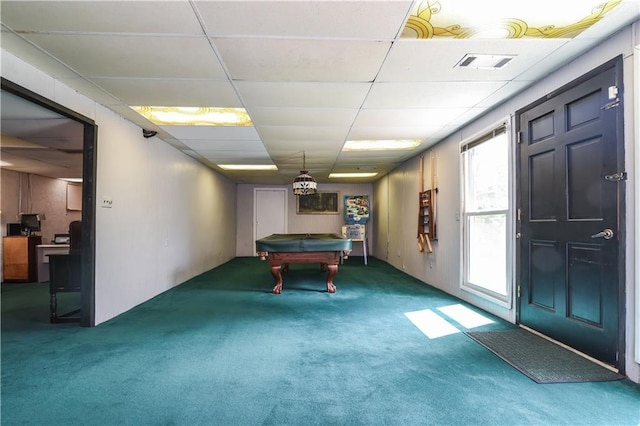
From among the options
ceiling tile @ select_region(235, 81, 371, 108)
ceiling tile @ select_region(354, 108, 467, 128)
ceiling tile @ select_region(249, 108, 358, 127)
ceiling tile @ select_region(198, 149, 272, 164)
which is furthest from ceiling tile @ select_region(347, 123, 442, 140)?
ceiling tile @ select_region(198, 149, 272, 164)

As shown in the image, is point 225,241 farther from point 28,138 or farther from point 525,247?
point 525,247

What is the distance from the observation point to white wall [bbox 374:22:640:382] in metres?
2.12

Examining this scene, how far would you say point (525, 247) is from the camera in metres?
3.20

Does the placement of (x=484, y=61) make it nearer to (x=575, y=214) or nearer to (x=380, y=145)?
(x=575, y=214)

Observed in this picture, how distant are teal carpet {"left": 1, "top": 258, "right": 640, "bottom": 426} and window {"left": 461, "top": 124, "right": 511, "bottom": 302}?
2.27 feet

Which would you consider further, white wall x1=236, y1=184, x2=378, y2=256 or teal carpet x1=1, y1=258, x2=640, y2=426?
white wall x1=236, y1=184, x2=378, y2=256

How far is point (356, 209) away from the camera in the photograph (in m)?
10.2

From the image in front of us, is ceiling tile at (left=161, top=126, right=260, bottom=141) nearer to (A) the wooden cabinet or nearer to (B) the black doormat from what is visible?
(B) the black doormat

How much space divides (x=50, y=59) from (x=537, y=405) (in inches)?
161

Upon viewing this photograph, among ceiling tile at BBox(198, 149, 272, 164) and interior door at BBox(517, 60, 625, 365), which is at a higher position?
ceiling tile at BBox(198, 149, 272, 164)

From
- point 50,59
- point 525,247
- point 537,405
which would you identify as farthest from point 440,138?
point 50,59

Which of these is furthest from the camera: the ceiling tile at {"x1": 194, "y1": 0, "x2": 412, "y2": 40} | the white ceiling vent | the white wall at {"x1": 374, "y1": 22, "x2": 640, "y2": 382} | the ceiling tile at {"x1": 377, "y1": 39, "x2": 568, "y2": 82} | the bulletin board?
the bulletin board

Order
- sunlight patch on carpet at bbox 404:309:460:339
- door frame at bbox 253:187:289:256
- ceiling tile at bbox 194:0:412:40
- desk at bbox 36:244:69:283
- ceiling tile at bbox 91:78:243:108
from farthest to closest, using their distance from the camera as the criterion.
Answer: door frame at bbox 253:187:289:256 < desk at bbox 36:244:69:283 < sunlight patch on carpet at bbox 404:309:460:339 < ceiling tile at bbox 91:78:243:108 < ceiling tile at bbox 194:0:412:40

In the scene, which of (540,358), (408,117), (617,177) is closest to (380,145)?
(408,117)
